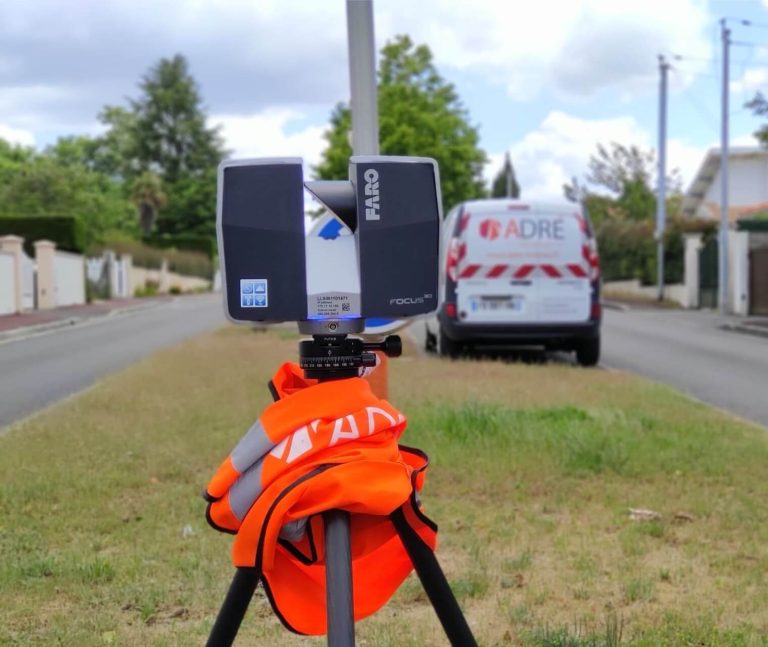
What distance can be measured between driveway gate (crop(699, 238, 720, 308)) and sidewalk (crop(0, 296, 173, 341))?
1909 centimetres

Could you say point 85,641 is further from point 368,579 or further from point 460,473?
point 460,473

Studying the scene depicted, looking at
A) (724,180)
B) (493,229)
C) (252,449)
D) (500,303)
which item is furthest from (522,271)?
(724,180)

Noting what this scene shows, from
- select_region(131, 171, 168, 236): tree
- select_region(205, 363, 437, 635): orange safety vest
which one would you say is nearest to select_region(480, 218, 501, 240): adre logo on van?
select_region(205, 363, 437, 635): orange safety vest

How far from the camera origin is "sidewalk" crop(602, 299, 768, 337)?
902 inches

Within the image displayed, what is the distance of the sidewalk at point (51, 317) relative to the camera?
22516mm

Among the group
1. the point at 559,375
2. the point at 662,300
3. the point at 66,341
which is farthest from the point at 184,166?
the point at 559,375

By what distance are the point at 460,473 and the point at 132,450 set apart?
2225mm

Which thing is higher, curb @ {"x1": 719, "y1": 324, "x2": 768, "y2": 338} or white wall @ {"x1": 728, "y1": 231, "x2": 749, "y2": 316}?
white wall @ {"x1": 728, "y1": 231, "x2": 749, "y2": 316}

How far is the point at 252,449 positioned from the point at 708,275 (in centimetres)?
3223

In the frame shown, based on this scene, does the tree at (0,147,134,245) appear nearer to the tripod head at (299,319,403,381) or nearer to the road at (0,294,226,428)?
the road at (0,294,226,428)

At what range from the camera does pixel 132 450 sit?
6.57 metres

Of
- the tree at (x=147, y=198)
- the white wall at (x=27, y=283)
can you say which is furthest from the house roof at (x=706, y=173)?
the tree at (x=147, y=198)

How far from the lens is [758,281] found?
91.9 feet

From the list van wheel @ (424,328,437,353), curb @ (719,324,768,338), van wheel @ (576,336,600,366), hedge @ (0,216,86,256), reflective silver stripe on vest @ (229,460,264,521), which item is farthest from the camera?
hedge @ (0,216,86,256)
